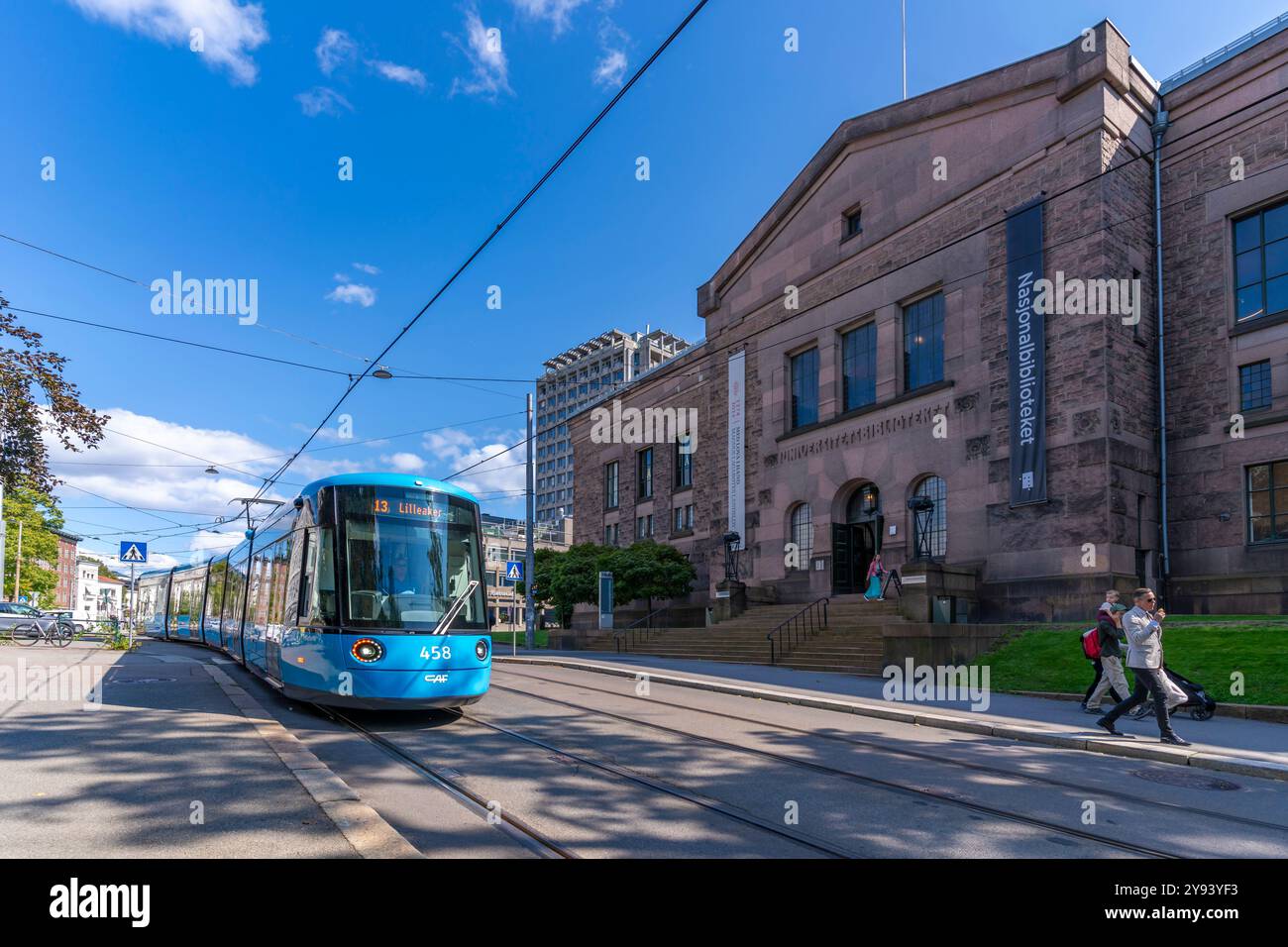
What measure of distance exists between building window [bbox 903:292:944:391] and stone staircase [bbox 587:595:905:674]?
754 centimetres

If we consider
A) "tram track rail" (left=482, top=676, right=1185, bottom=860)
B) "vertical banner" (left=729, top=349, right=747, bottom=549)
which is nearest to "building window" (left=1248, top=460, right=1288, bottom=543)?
"tram track rail" (left=482, top=676, right=1185, bottom=860)

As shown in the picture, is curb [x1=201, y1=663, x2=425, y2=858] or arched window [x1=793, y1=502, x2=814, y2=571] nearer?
curb [x1=201, y1=663, x2=425, y2=858]

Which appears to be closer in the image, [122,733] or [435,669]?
[122,733]

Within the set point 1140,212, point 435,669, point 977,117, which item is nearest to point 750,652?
point 435,669

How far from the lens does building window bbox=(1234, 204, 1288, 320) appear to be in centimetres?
2028

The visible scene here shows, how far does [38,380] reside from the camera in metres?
19.5

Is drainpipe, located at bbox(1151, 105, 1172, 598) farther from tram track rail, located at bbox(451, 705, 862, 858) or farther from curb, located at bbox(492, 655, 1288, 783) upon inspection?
tram track rail, located at bbox(451, 705, 862, 858)

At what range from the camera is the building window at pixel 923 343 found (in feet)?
85.9

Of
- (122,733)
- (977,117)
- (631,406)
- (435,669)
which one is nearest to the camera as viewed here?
(122,733)

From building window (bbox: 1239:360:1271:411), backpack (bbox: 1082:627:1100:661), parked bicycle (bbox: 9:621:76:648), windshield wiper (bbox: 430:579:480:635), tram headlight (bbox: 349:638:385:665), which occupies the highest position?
building window (bbox: 1239:360:1271:411)

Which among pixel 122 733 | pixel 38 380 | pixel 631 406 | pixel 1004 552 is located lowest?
pixel 122 733

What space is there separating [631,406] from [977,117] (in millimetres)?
22572

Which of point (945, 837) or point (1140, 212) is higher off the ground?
point (1140, 212)
